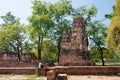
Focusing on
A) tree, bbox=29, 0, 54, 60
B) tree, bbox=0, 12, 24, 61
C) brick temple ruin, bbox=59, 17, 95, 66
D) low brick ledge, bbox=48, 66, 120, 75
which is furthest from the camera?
tree, bbox=0, 12, 24, 61

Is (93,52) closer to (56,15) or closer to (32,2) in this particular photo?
(56,15)

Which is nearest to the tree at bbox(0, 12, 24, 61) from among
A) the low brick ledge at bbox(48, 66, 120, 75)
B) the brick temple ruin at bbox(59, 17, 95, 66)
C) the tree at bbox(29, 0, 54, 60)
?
the tree at bbox(29, 0, 54, 60)

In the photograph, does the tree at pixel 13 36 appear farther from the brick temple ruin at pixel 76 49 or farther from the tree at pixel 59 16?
the brick temple ruin at pixel 76 49

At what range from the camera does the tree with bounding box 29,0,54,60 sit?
32219mm

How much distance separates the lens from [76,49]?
18.3m

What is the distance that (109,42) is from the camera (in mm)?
20906

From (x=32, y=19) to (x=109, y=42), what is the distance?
15.5 m

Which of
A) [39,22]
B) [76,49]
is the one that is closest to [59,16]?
[39,22]

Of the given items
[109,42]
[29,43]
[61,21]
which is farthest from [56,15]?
[109,42]

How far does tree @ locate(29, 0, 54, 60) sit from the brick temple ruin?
538 inches

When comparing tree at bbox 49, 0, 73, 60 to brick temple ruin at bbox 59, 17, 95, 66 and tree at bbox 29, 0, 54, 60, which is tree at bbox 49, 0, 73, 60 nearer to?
tree at bbox 29, 0, 54, 60

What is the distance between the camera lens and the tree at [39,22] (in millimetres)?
32219

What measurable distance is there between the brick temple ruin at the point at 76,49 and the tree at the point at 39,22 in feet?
44.8

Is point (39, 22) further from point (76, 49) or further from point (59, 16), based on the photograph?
point (76, 49)
